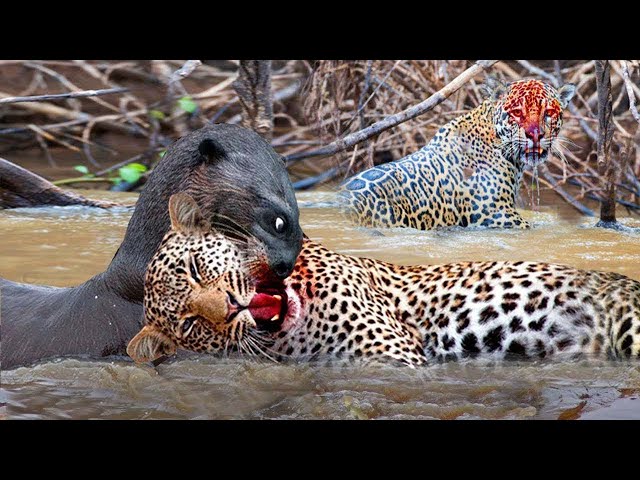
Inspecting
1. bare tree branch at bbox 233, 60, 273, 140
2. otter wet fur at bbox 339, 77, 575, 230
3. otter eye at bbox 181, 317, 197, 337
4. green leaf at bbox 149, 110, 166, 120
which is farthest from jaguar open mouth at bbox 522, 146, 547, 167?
otter eye at bbox 181, 317, 197, 337

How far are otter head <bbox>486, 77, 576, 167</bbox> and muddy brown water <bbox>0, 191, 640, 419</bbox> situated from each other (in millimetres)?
306

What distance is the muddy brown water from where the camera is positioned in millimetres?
4219

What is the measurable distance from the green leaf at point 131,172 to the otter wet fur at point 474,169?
3.07ft

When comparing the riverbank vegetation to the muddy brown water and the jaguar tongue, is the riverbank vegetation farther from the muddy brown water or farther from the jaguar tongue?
the jaguar tongue

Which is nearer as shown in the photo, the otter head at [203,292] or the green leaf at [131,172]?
the otter head at [203,292]

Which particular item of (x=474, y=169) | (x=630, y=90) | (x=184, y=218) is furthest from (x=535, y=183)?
(x=184, y=218)

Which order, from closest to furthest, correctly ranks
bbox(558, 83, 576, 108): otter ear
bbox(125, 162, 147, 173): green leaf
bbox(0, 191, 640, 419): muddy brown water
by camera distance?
bbox(0, 191, 640, 419): muddy brown water
bbox(125, 162, 147, 173): green leaf
bbox(558, 83, 576, 108): otter ear

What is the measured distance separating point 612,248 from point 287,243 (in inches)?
63.4

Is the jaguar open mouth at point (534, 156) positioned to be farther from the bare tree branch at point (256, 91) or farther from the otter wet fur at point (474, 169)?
the bare tree branch at point (256, 91)

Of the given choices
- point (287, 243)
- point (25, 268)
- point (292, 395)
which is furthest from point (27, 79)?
point (292, 395)

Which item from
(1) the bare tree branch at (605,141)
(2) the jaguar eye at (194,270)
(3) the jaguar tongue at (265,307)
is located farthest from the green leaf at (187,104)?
(1) the bare tree branch at (605,141)

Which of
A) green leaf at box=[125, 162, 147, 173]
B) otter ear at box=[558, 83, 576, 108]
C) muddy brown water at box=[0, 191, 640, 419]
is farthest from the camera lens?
otter ear at box=[558, 83, 576, 108]

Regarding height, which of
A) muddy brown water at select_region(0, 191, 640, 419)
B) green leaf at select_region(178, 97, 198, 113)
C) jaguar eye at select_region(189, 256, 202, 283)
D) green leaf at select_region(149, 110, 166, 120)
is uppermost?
green leaf at select_region(178, 97, 198, 113)

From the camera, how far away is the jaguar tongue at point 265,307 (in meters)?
4.29
